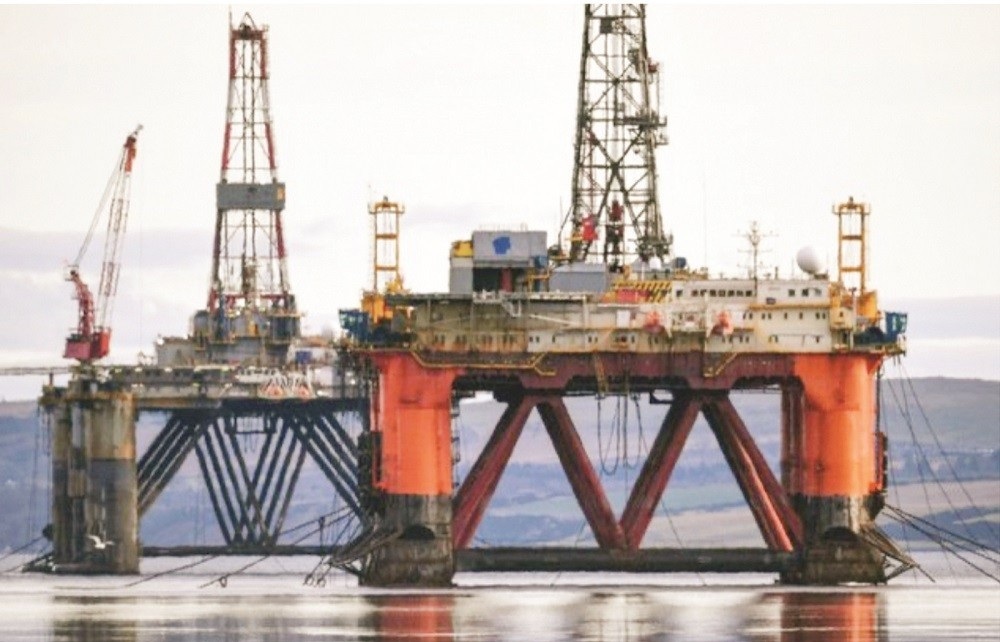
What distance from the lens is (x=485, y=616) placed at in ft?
348

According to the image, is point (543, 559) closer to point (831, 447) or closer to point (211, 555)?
point (831, 447)

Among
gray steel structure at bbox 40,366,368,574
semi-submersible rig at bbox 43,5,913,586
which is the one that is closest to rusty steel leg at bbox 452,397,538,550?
semi-submersible rig at bbox 43,5,913,586

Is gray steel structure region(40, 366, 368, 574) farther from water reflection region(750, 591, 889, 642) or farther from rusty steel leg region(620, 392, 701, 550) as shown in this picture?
water reflection region(750, 591, 889, 642)

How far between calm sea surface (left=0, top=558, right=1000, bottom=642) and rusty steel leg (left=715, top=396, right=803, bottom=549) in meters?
2.33

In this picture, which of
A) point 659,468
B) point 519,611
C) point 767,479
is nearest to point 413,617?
point 519,611

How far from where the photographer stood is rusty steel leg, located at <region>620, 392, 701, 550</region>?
123 m

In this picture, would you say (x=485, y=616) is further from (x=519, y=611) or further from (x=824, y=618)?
(x=824, y=618)

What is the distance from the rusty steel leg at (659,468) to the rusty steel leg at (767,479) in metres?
1.09

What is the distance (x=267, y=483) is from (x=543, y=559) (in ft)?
196

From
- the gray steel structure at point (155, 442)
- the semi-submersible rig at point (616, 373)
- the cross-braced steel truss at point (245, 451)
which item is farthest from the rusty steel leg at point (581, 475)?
the cross-braced steel truss at point (245, 451)

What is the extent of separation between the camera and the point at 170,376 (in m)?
163

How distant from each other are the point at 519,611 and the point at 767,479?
51.7ft

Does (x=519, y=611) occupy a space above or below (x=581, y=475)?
below

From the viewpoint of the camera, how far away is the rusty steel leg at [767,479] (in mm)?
121625
